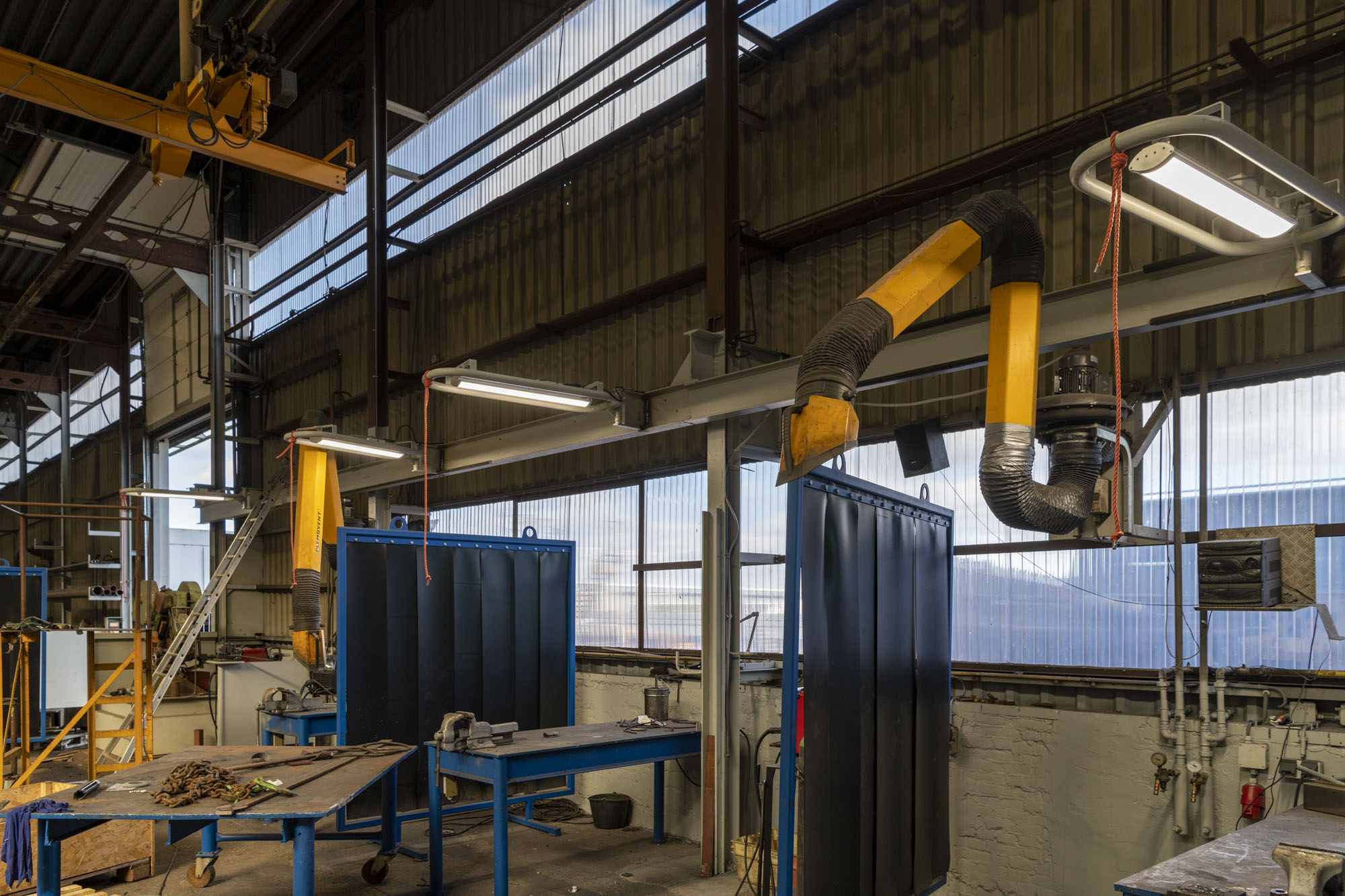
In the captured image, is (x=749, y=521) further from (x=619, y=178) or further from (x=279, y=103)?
(x=279, y=103)

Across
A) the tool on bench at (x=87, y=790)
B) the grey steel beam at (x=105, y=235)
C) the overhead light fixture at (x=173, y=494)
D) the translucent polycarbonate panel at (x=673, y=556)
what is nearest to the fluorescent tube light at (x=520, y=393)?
the translucent polycarbonate panel at (x=673, y=556)

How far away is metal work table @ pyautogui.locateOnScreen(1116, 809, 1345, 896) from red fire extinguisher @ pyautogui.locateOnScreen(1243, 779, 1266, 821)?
583 millimetres

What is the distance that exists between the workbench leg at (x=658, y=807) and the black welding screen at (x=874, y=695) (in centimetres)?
300

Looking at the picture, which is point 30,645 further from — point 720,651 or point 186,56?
point 720,651

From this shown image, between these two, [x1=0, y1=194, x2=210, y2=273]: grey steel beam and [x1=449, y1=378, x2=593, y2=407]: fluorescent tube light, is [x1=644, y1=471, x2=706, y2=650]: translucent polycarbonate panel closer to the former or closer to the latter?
[x1=449, y1=378, x2=593, y2=407]: fluorescent tube light

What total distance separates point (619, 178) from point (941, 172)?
3.52m

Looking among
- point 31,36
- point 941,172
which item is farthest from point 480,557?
point 31,36

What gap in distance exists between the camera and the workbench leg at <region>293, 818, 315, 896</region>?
15.2 feet

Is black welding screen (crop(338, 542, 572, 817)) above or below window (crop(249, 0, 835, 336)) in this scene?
below

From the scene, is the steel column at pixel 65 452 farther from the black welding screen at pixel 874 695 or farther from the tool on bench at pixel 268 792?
the black welding screen at pixel 874 695

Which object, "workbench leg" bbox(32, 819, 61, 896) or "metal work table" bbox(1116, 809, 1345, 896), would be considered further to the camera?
"workbench leg" bbox(32, 819, 61, 896)

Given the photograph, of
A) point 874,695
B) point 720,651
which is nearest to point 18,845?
point 720,651

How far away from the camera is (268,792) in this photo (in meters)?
4.97

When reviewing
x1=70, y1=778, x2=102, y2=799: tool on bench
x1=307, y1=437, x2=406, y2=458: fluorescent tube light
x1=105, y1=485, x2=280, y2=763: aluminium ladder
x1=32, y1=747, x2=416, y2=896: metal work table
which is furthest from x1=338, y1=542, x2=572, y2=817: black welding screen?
x1=105, y1=485, x2=280, y2=763: aluminium ladder
